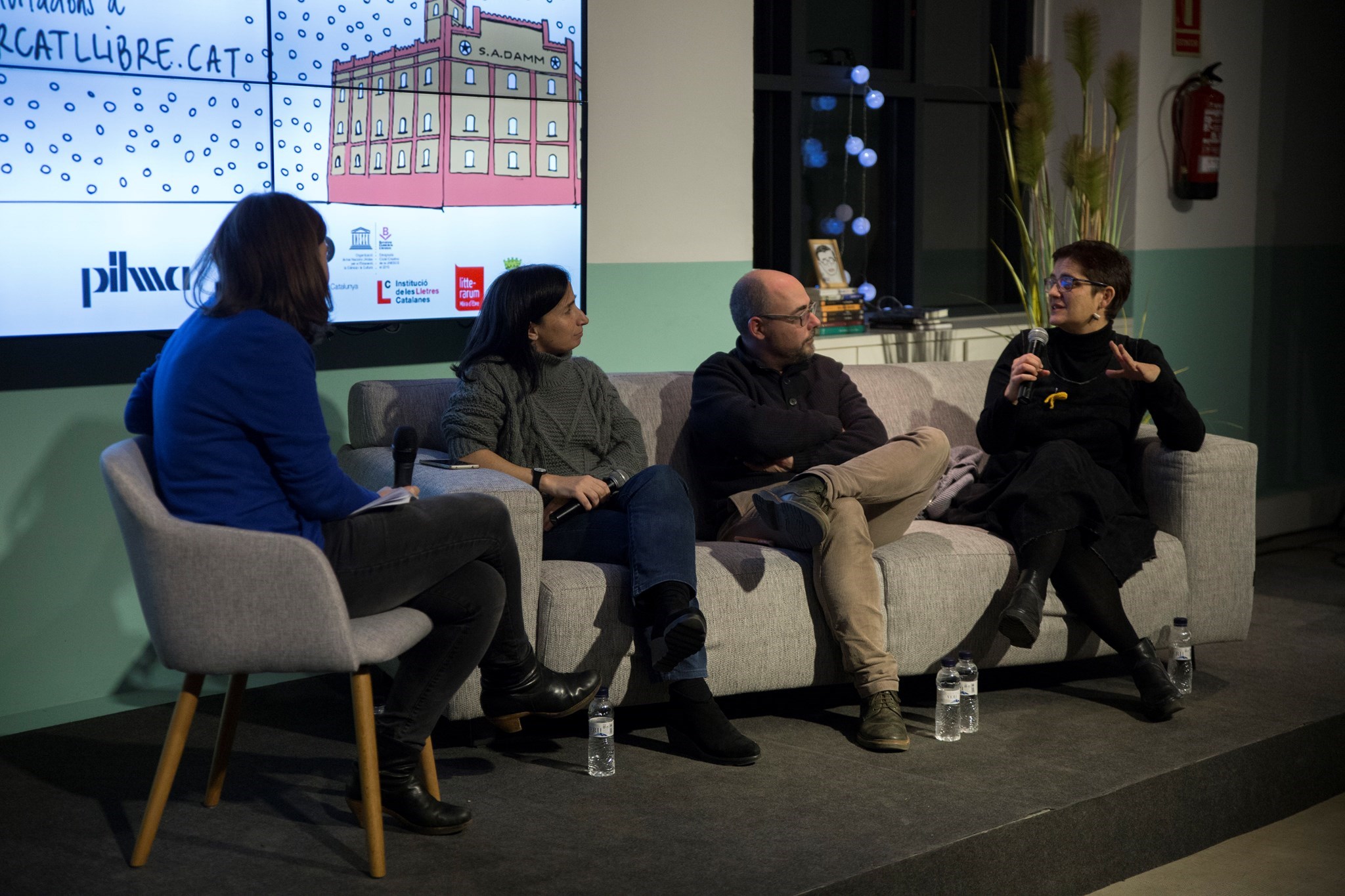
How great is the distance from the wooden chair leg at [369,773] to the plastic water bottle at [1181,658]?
203cm

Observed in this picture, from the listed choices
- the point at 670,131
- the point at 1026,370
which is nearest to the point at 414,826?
the point at 1026,370

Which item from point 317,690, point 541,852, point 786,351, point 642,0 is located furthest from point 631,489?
point 642,0

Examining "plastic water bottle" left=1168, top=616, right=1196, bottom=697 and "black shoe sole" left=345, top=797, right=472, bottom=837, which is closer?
"black shoe sole" left=345, top=797, right=472, bottom=837

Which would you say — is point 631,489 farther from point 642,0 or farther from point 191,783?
point 642,0

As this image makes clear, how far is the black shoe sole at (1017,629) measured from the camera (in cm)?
294

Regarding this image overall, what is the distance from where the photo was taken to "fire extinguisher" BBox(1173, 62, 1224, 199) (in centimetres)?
520

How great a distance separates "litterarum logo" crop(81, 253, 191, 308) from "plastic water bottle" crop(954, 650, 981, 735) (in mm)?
1946

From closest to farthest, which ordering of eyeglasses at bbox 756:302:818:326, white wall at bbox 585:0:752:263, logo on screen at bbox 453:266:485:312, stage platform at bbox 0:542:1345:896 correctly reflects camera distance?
stage platform at bbox 0:542:1345:896 < eyeglasses at bbox 756:302:818:326 < logo on screen at bbox 453:266:485:312 < white wall at bbox 585:0:752:263

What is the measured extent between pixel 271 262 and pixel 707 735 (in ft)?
4.35

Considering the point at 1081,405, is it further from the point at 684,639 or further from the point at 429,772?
the point at 429,772

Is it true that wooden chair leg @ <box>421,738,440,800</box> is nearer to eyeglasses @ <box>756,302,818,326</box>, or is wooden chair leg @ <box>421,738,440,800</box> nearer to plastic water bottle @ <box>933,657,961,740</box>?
plastic water bottle @ <box>933,657,961,740</box>

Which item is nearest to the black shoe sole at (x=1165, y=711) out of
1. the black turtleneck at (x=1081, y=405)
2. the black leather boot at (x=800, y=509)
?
the black turtleneck at (x=1081, y=405)

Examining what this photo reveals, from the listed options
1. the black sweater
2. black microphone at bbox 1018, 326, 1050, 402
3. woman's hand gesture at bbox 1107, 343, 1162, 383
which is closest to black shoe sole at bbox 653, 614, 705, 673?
the black sweater

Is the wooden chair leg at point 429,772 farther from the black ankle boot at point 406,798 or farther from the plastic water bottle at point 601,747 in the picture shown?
the plastic water bottle at point 601,747
